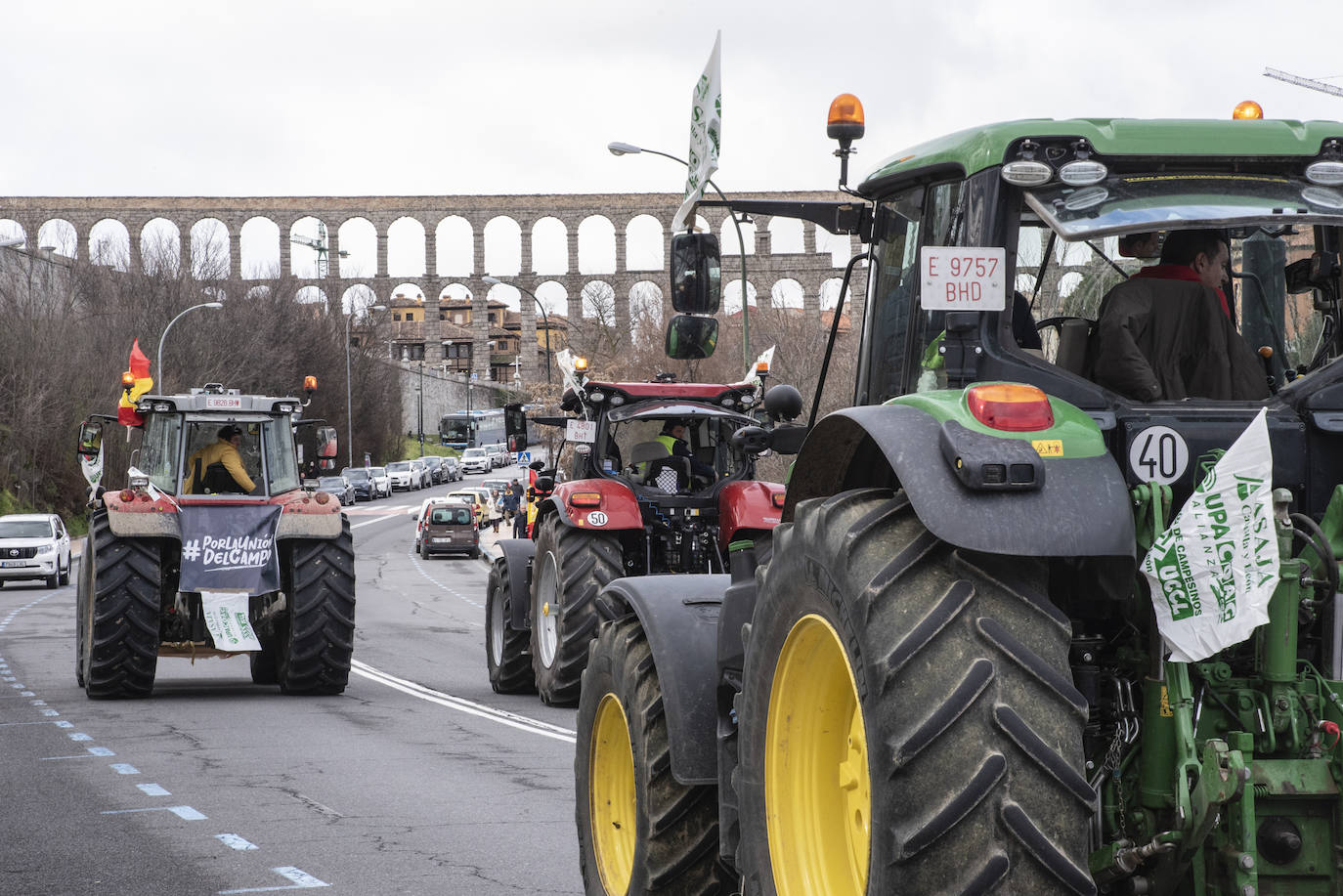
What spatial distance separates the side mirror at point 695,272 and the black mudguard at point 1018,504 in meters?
1.93

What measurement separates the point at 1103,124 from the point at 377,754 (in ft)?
27.2

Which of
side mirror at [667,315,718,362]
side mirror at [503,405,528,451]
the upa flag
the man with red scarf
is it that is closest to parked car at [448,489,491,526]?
the upa flag

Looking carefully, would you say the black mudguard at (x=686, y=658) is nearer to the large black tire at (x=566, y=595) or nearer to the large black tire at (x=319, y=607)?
the large black tire at (x=566, y=595)

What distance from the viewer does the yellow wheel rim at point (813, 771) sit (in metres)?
3.88

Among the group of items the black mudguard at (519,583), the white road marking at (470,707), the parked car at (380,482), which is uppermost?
the black mudguard at (519,583)

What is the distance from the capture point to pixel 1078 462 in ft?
11.6

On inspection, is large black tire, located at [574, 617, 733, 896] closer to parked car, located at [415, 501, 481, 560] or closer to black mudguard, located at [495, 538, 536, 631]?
black mudguard, located at [495, 538, 536, 631]

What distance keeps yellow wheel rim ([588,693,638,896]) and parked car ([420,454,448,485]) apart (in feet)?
293

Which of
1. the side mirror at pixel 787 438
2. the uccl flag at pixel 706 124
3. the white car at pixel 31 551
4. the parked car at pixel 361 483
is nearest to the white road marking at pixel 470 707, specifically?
the uccl flag at pixel 706 124

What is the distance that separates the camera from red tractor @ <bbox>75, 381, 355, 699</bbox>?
14.2 metres

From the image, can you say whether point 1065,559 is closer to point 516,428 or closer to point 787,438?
Result: point 787,438

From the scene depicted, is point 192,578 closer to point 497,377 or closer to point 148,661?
point 148,661

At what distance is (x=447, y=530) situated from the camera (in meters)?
51.4

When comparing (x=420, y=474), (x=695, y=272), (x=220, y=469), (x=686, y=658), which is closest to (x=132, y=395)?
(x=220, y=469)
